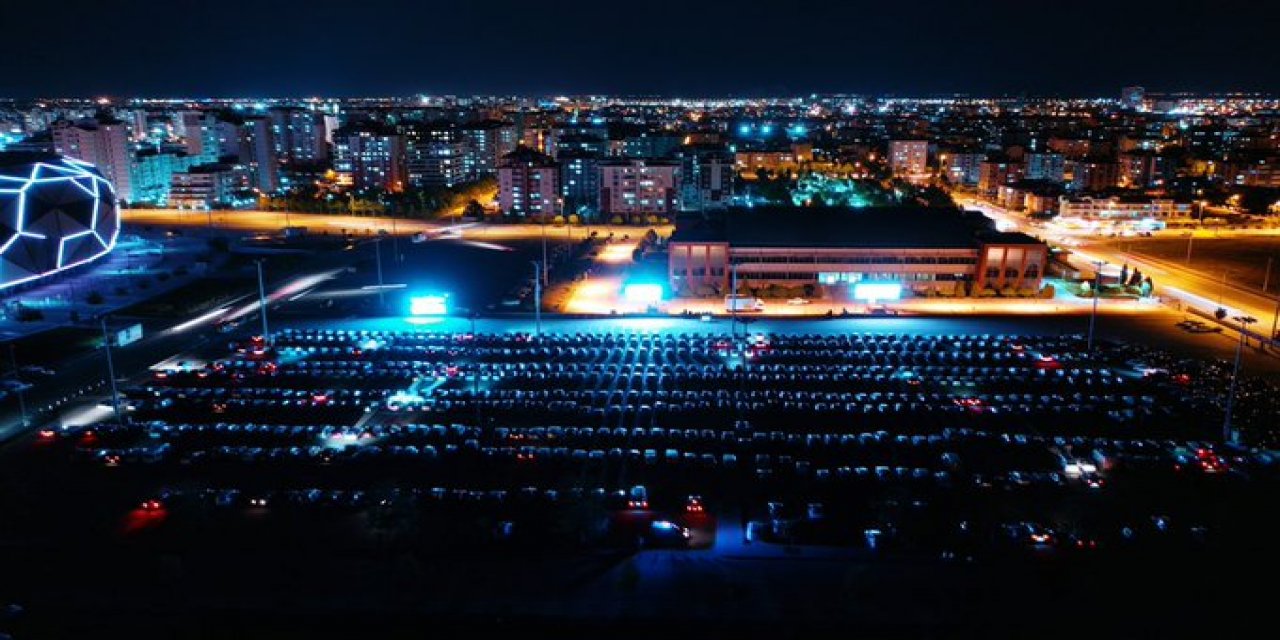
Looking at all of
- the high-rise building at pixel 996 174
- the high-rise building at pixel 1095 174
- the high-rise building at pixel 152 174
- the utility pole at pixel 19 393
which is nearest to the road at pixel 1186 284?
the high-rise building at pixel 996 174

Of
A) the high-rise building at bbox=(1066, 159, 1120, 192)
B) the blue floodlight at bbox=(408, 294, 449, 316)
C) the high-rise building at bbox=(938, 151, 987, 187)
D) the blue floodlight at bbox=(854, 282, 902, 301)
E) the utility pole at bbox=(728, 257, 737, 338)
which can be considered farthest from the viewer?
the high-rise building at bbox=(938, 151, 987, 187)

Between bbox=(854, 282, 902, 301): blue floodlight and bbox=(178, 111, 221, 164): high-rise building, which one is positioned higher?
bbox=(178, 111, 221, 164): high-rise building

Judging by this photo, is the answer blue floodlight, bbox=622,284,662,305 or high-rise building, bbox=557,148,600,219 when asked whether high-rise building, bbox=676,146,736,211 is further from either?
blue floodlight, bbox=622,284,662,305

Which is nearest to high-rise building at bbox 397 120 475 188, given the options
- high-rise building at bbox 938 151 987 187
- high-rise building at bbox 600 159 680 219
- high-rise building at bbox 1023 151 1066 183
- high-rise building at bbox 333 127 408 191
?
high-rise building at bbox 333 127 408 191

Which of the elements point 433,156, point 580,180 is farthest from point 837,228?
point 433,156

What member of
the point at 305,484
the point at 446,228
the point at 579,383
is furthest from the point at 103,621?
the point at 446,228

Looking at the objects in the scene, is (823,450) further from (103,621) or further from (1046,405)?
Answer: (103,621)

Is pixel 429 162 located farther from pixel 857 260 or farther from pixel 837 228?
pixel 857 260
